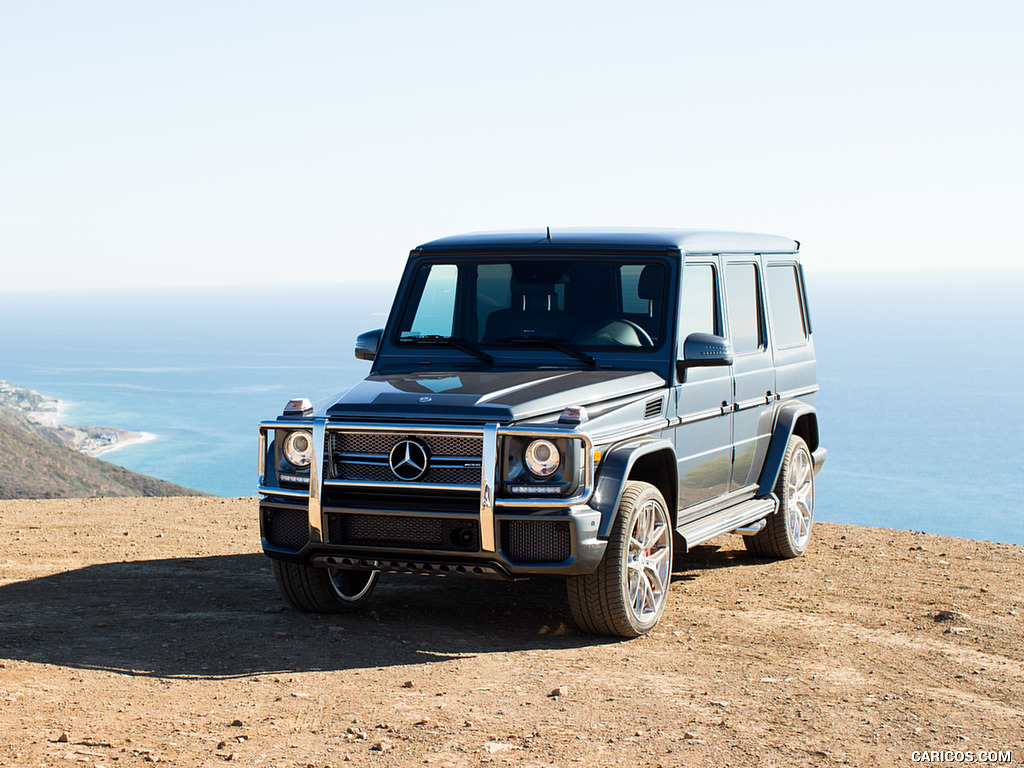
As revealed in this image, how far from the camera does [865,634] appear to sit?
697 cm

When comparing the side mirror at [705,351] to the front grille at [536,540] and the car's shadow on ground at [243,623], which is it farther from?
the car's shadow on ground at [243,623]

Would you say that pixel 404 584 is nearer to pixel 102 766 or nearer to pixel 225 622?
pixel 225 622

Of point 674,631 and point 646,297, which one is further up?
point 646,297

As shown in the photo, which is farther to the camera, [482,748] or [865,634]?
[865,634]

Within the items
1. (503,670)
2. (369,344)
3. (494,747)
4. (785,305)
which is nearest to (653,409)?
(503,670)

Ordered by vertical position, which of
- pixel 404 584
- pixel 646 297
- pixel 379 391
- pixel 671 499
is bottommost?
pixel 404 584

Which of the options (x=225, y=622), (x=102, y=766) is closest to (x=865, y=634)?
(x=225, y=622)

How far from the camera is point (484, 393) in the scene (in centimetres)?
624

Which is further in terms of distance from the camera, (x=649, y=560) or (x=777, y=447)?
(x=777, y=447)

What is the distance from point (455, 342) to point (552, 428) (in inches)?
69.1

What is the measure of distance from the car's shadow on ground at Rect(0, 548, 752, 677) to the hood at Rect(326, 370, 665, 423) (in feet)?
4.28

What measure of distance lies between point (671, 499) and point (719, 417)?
0.93m

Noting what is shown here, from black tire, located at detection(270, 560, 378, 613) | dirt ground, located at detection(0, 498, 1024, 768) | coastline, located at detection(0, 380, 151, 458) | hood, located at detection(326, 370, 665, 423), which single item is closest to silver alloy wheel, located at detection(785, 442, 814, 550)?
dirt ground, located at detection(0, 498, 1024, 768)

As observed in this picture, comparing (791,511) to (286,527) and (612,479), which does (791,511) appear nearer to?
(612,479)
